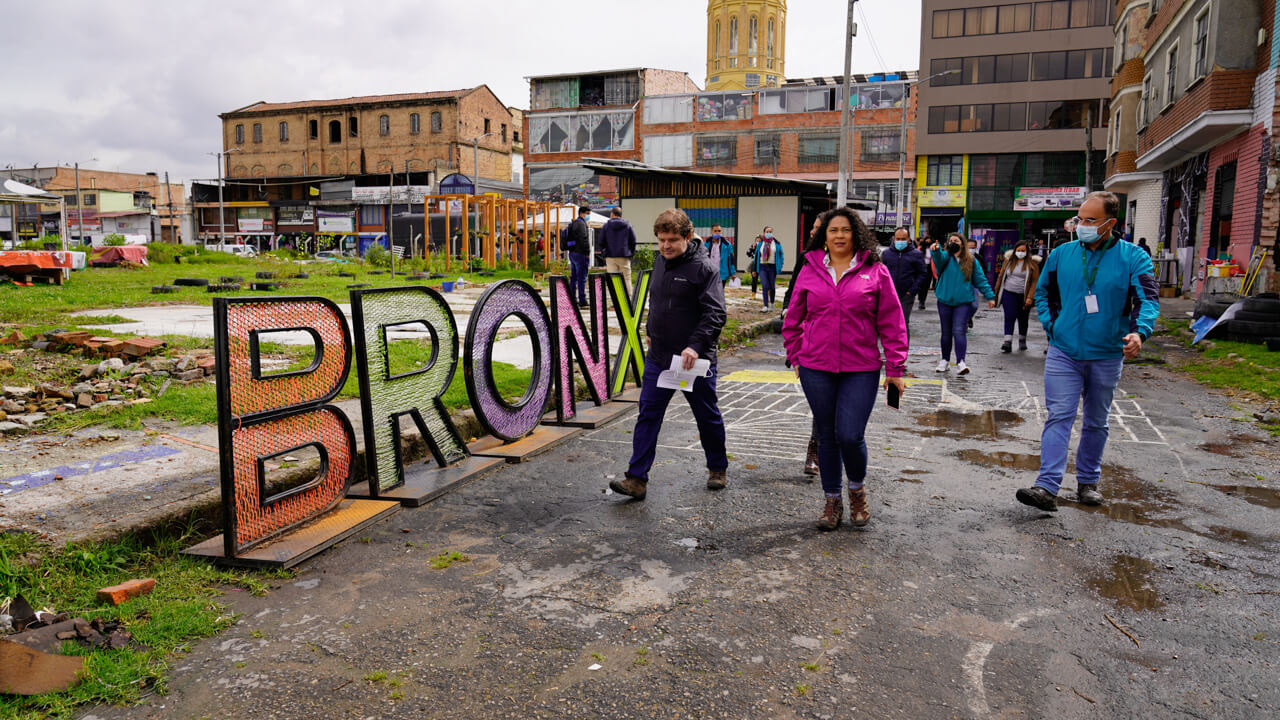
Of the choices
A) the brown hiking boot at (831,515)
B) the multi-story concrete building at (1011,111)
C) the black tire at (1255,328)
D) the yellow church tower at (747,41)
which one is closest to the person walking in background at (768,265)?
the black tire at (1255,328)

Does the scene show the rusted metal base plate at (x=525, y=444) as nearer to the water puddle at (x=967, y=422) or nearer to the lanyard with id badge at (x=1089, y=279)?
the water puddle at (x=967, y=422)

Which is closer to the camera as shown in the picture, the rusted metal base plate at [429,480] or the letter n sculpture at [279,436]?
the letter n sculpture at [279,436]

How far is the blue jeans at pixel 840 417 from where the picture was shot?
4781 millimetres

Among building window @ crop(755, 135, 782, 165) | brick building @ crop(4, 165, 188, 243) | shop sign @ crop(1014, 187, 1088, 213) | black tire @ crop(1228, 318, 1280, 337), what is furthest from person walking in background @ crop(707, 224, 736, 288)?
brick building @ crop(4, 165, 188, 243)

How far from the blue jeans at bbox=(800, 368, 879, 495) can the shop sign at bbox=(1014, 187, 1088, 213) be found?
51.7 metres

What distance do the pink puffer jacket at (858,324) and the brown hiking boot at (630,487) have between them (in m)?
1.30

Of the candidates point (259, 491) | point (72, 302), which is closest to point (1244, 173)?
point (259, 491)

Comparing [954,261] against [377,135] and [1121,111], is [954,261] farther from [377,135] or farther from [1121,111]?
[377,135]

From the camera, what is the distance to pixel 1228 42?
61.6 ft

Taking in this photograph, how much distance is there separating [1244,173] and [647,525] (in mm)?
19714

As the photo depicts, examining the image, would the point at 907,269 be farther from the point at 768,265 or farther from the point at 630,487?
the point at 768,265

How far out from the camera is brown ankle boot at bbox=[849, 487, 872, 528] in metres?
4.87

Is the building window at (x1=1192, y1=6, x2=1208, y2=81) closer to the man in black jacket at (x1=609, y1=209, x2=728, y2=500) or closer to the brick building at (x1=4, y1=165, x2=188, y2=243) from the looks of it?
the man in black jacket at (x1=609, y1=209, x2=728, y2=500)

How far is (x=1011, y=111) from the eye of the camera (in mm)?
52844
